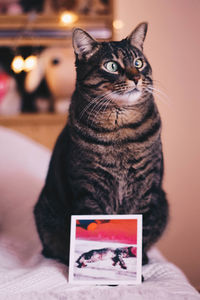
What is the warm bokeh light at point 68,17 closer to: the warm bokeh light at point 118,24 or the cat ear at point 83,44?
the warm bokeh light at point 118,24

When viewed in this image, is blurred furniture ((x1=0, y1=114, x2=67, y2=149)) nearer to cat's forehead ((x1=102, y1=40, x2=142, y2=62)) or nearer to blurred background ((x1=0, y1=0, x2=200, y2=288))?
blurred background ((x1=0, y1=0, x2=200, y2=288))

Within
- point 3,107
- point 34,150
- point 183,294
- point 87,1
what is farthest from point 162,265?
point 87,1

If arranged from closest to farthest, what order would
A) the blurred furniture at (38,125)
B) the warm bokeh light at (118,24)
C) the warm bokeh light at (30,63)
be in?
1. the warm bokeh light at (118,24)
2. the warm bokeh light at (30,63)
3. the blurred furniture at (38,125)

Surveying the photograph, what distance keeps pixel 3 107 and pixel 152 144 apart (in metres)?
1.36

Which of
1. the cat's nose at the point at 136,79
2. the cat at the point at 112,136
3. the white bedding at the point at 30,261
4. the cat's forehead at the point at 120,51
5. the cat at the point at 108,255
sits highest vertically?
the cat's forehead at the point at 120,51

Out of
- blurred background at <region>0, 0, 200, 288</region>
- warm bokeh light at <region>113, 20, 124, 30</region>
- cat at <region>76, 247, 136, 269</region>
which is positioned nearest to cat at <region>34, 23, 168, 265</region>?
cat at <region>76, 247, 136, 269</region>

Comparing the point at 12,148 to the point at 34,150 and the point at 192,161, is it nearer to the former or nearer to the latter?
the point at 34,150

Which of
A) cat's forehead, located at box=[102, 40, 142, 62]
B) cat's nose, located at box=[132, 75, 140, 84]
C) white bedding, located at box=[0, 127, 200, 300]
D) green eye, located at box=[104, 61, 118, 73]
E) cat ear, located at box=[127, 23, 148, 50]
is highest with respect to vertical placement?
cat ear, located at box=[127, 23, 148, 50]

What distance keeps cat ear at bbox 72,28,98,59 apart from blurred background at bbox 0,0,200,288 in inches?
11.9

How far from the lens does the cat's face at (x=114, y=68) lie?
2.67ft

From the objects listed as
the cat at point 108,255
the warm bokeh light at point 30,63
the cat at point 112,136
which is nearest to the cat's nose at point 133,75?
the cat at point 112,136

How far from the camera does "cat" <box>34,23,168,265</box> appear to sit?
836 mm

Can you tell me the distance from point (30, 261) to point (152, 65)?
80 cm

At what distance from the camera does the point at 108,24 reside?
2.02 metres
